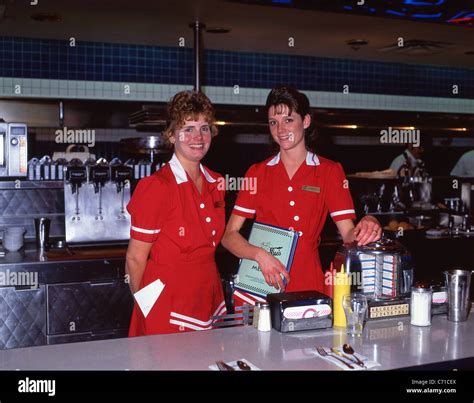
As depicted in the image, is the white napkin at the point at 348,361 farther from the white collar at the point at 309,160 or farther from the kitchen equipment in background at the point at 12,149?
the kitchen equipment in background at the point at 12,149

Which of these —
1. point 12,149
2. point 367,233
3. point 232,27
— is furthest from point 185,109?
point 232,27

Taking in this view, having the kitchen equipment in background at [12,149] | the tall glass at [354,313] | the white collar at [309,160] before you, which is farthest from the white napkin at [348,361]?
the kitchen equipment in background at [12,149]

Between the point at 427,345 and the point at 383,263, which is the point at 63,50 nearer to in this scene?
the point at 383,263

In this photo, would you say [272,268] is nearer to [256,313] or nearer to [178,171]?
[256,313]

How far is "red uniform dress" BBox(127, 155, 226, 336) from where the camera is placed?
Answer: 2.84 m

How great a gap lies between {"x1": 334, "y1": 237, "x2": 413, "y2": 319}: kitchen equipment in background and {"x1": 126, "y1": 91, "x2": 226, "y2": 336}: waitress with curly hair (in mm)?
702

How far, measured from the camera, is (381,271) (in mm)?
2564

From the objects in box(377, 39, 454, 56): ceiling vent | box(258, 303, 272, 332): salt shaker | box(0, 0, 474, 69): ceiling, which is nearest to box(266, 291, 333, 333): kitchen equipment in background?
box(258, 303, 272, 332): salt shaker

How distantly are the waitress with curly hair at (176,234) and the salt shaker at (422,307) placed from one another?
0.99 metres

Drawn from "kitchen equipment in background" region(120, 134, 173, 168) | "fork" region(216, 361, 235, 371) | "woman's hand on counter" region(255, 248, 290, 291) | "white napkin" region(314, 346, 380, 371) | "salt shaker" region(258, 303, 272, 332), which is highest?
"kitchen equipment in background" region(120, 134, 173, 168)

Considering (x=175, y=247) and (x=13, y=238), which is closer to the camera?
(x=175, y=247)

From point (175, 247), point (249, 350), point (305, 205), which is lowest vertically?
point (249, 350)

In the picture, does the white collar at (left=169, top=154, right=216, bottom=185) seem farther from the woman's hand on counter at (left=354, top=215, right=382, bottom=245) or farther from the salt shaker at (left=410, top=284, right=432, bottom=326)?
the salt shaker at (left=410, top=284, right=432, bottom=326)

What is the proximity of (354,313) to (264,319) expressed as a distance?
1.08 ft
